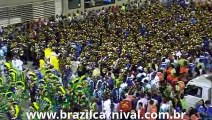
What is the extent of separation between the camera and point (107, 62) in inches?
728

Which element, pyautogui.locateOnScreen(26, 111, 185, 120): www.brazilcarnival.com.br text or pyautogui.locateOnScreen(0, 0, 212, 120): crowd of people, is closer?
pyautogui.locateOnScreen(26, 111, 185, 120): www.brazilcarnival.com.br text

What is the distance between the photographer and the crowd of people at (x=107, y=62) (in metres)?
14.7

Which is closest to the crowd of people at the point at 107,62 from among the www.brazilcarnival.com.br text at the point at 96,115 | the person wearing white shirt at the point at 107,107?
the person wearing white shirt at the point at 107,107

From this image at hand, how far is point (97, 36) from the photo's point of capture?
893 inches

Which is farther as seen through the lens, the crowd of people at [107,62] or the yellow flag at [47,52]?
the yellow flag at [47,52]

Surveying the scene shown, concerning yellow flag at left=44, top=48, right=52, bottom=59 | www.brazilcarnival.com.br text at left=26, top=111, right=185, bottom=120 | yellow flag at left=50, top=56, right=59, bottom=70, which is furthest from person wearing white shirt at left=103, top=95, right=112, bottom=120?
yellow flag at left=44, top=48, right=52, bottom=59

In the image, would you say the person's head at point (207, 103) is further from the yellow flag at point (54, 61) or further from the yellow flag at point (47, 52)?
the yellow flag at point (47, 52)

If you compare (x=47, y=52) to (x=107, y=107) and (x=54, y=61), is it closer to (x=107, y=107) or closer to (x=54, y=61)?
(x=54, y=61)

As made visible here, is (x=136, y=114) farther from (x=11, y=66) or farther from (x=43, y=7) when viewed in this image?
(x=43, y=7)

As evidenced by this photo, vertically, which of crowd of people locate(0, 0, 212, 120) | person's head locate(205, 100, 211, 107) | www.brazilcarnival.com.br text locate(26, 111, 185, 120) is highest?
crowd of people locate(0, 0, 212, 120)

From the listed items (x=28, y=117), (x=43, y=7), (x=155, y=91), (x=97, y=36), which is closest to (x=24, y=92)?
(x=28, y=117)

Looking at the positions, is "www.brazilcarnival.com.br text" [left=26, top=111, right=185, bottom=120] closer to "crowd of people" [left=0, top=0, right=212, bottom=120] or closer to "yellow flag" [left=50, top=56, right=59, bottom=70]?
"crowd of people" [left=0, top=0, right=212, bottom=120]

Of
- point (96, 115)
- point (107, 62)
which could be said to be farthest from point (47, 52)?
point (96, 115)

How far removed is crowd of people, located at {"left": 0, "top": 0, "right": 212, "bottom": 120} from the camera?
14680 millimetres
